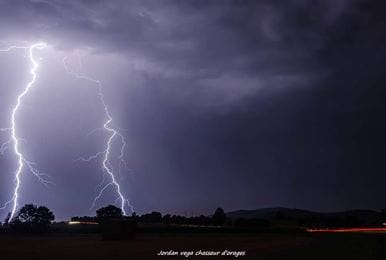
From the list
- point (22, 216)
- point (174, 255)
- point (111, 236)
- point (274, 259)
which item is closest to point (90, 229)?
point (22, 216)

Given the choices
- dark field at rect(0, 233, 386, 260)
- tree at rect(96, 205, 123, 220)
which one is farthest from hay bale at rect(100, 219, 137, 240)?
tree at rect(96, 205, 123, 220)

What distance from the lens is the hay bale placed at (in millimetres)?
45656

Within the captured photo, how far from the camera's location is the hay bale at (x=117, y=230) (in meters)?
45.7

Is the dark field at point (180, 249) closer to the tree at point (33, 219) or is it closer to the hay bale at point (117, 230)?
the hay bale at point (117, 230)

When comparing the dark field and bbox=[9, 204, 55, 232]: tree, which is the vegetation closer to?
bbox=[9, 204, 55, 232]: tree

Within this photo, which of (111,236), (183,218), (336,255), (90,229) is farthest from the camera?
(183,218)

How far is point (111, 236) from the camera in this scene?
45.8m

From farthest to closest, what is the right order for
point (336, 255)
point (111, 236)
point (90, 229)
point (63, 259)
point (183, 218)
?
A: point (183, 218)
point (90, 229)
point (111, 236)
point (336, 255)
point (63, 259)

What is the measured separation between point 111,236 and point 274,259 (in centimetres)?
2246

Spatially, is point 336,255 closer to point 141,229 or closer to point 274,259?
point 274,259

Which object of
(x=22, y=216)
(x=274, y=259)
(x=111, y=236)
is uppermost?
(x=22, y=216)

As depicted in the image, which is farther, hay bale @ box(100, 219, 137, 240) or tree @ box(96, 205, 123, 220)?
tree @ box(96, 205, 123, 220)

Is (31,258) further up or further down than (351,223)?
further down

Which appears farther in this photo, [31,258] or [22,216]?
[22,216]
